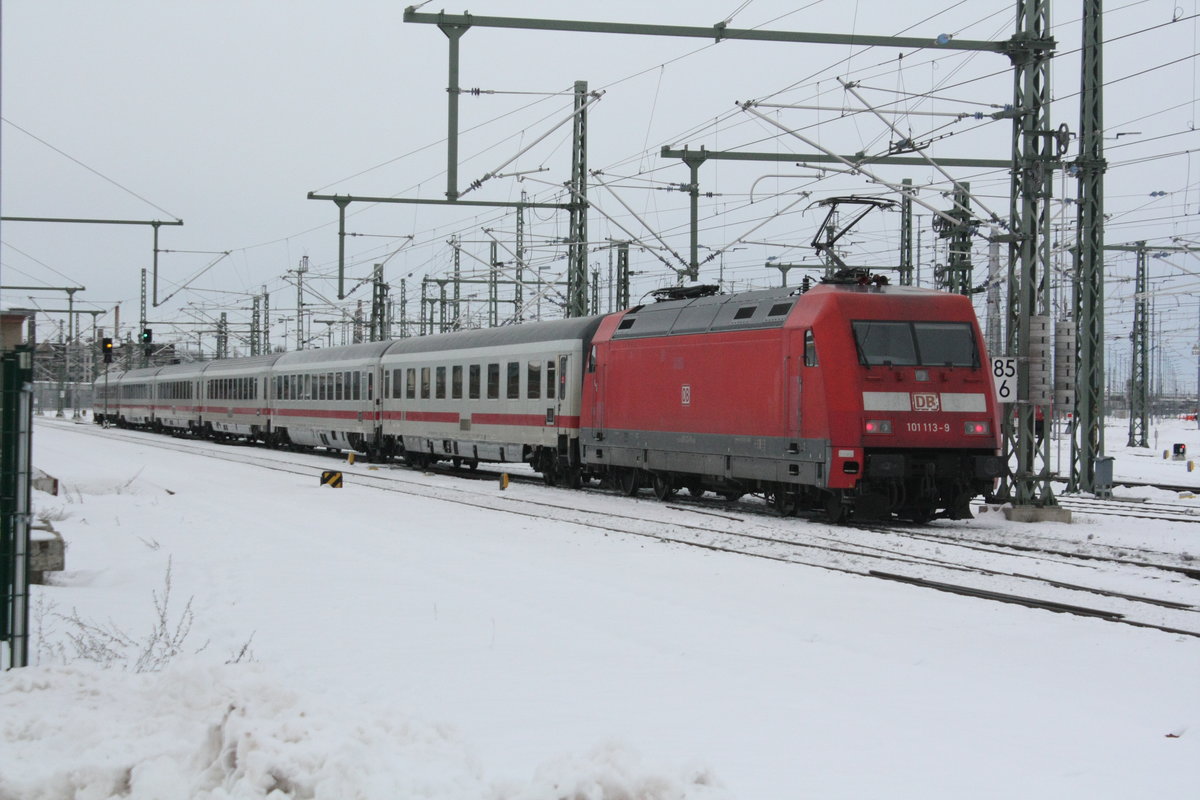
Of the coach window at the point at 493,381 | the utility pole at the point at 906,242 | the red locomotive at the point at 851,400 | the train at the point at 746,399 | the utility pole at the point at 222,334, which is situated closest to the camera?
the red locomotive at the point at 851,400

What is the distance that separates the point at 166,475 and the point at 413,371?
7410 millimetres

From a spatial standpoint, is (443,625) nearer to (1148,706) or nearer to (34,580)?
(34,580)

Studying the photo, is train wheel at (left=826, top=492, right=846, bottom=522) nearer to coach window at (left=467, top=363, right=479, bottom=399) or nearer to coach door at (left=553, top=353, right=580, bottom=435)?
coach door at (left=553, top=353, right=580, bottom=435)

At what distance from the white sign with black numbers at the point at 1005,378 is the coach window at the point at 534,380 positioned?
32.6 feet

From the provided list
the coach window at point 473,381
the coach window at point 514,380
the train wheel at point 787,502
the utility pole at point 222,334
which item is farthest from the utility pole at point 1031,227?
the utility pole at point 222,334

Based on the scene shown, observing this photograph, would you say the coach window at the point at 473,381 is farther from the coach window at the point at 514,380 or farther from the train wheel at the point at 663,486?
the train wheel at the point at 663,486

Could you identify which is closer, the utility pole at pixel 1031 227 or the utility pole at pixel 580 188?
the utility pole at pixel 1031 227

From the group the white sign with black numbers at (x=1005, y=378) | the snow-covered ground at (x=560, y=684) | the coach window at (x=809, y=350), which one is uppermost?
the coach window at (x=809, y=350)

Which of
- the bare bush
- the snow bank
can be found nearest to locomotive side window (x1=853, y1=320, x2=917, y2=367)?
the bare bush

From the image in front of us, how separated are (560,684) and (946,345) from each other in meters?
11.4

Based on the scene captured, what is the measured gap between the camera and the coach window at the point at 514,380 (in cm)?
2569

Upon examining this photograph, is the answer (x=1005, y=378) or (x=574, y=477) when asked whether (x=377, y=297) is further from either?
(x=1005, y=378)

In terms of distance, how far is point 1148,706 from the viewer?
276 inches

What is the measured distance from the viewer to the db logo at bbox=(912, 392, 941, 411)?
16703 millimetres
